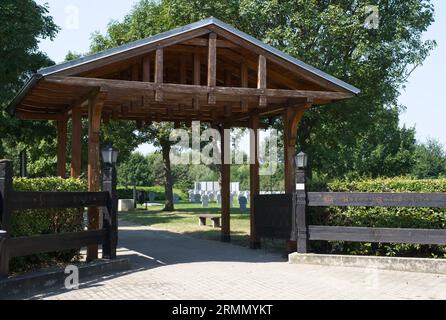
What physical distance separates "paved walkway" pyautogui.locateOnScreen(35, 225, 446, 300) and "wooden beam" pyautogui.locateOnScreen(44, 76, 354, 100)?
3505 mm

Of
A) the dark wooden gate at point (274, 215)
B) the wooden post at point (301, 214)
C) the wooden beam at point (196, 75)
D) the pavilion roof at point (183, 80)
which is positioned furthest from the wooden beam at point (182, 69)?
the wooden post at point (301, 214)

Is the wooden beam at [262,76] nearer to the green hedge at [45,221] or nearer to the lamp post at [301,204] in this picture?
the lamp post at [301,204]

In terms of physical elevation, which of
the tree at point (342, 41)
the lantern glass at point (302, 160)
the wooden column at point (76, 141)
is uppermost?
the tree at point (342, 41)

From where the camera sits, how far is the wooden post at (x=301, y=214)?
36.6 ft

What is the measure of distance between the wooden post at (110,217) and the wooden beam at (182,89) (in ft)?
5.23

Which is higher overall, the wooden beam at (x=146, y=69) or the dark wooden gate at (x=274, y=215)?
the wooden beam at (x=146, y=69)

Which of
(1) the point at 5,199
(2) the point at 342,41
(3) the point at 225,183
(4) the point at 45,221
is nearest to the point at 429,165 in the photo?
(2) the point at 342,41

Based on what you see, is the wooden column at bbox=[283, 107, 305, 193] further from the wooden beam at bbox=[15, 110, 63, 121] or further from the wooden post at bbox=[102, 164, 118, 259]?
the wooden beam at bbox=[15, 110, 63, 121]

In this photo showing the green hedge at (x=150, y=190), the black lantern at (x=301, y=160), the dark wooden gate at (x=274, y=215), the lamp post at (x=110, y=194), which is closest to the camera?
the lamp post at (x=110, y=194)

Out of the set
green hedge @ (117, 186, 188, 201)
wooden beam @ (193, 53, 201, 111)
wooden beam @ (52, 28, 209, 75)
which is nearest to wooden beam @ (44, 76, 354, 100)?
wooden beam @ (52, 28, 209, 75)

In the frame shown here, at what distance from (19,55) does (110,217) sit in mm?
9199

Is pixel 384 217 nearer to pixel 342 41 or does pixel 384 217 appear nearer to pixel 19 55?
pixel 342 41

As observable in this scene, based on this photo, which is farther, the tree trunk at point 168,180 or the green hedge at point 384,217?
the tree trunk at point 168,180

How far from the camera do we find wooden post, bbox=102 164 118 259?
10352 mm
